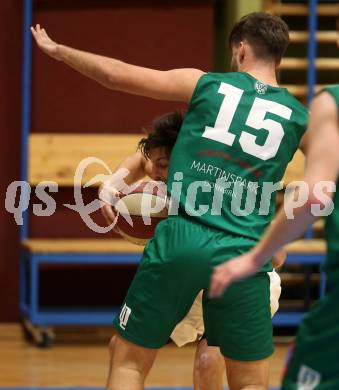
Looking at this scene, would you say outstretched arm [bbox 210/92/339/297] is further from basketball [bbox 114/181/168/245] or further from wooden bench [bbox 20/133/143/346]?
wooden bench [bbox 20/133/143/346]

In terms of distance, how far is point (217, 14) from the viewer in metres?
7.64

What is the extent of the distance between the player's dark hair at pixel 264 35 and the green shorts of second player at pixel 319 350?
1.20 m

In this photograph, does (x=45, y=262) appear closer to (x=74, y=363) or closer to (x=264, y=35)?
(x=74, y=363)

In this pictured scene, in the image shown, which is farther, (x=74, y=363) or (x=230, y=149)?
(x=74, y=363)

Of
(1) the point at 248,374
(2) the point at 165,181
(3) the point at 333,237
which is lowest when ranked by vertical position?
(1) the point at 248,374

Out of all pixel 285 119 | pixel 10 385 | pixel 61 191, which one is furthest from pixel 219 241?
pixel 61 191

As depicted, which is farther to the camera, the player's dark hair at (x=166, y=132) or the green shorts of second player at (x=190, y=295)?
the player's dark hair at (x=166, y=132)

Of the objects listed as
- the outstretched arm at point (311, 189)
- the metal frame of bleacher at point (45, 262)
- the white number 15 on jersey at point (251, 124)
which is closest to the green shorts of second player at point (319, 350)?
the outstretched arm at point (311, 189)

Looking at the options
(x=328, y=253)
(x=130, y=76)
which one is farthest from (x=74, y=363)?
(x=328, y=253)

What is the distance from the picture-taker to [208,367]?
3.85m

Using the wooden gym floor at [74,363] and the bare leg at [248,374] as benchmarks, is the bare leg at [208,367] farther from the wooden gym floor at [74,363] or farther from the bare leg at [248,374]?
the wooden gym floor at [74,363]

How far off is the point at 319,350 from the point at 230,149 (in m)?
1.04

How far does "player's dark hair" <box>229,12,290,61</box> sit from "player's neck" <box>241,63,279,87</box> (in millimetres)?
36

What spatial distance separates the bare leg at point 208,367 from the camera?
12.6 feet
